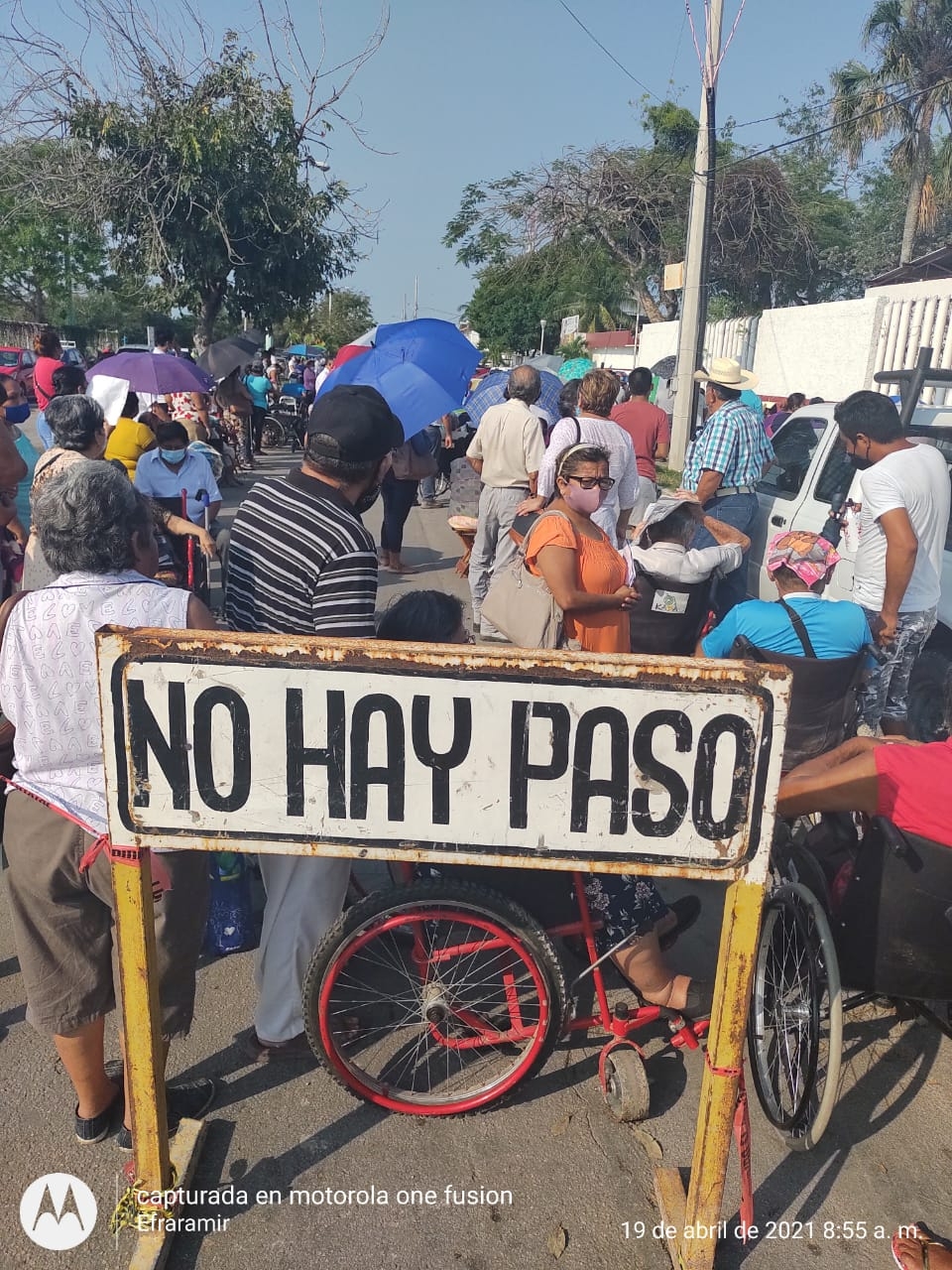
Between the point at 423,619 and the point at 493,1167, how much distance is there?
4.90ft

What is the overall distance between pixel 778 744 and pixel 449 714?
0.65 m

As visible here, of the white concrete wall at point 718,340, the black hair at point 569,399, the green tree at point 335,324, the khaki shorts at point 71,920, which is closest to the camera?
the khaki shorts at point 71,920

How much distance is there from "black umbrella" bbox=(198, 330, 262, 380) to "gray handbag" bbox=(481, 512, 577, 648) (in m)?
10.1

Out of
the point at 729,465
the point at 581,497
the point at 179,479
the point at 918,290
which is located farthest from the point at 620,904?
the point at 918,290

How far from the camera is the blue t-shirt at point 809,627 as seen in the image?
3.63 meters

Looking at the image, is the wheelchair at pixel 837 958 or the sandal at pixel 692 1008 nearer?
the wheelchair at pixel 837 958

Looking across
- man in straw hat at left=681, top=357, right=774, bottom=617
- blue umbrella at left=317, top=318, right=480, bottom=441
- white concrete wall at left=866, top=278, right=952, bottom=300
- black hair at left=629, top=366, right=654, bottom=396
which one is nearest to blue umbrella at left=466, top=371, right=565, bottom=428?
black hair at left=629, top=366, right=654, bottom=396

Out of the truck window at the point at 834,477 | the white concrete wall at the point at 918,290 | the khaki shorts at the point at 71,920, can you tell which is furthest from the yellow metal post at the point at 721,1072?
the white concrete wall at the point at 918,290

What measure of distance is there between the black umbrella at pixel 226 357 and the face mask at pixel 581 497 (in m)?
9.98

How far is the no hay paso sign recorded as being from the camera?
1.85 meters

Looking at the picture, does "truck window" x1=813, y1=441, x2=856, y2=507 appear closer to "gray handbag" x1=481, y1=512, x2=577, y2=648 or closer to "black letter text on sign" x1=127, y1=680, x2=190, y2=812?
"gray handbag" x1=481, y1=512, x2=577, y2=648

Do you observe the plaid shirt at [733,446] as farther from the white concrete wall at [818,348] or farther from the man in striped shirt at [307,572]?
the white concrete wall at [818,348]

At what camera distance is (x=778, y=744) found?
1.83 meters

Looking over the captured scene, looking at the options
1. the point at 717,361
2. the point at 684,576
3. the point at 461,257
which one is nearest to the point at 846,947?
the point at 684,576
